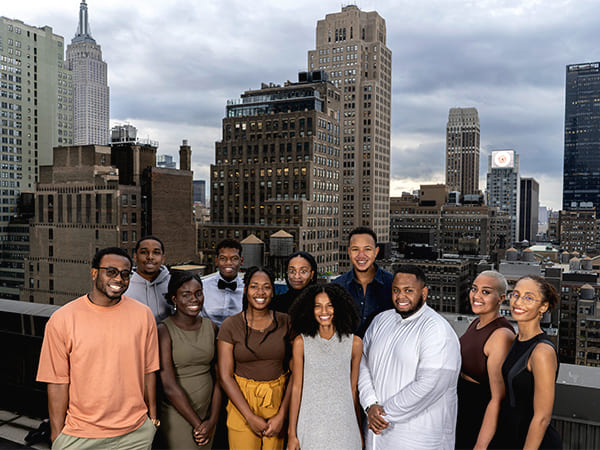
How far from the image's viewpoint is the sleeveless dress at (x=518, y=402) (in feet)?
12.1

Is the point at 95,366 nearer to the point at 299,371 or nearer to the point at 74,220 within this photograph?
the point at 299,371

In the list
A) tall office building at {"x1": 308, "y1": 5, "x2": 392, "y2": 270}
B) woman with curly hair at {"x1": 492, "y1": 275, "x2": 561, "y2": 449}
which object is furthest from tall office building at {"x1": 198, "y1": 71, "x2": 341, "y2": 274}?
woman with curly hair at {"x1": 492, "y1": 275, "x2": 561, "y2": 449}

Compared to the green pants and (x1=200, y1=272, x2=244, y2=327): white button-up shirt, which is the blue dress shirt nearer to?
(x1=200, y1=272, x2=244, y2=327): white button-up shirt

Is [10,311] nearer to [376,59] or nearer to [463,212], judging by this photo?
[376,59]

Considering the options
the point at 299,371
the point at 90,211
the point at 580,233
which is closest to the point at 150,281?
the point at 299,371

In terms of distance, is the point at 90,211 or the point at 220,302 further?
the point at 90,211

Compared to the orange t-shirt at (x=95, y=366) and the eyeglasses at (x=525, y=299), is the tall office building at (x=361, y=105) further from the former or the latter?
the orange t-shirt at (x=95, y=366)

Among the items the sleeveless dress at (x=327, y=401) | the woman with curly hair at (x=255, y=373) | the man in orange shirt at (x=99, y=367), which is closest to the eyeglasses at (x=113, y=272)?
the man in orange shirt at (x=99, y=367)

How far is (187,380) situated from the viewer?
14.8 feet

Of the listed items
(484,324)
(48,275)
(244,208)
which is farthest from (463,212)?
(484,324)

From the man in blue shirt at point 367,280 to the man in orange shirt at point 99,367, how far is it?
2.53 metres

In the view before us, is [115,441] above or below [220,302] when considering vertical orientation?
below

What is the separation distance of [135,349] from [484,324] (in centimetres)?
319

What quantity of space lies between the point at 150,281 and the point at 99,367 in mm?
1897
